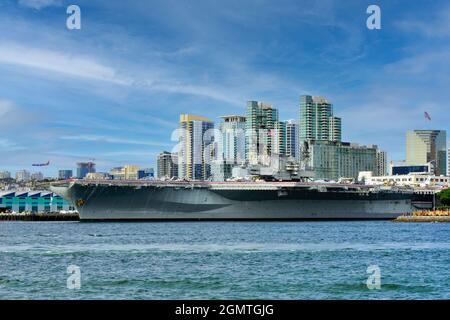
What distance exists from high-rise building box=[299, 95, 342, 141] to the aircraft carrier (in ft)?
238

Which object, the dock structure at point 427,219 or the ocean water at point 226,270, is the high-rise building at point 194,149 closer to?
the dock structure at point 427,219

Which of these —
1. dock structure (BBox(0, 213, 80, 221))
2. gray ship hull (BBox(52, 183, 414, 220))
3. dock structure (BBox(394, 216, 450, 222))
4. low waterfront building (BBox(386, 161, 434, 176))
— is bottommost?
dock structure (BBox(0, 213, 80, 221))

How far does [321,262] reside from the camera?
28.2 m

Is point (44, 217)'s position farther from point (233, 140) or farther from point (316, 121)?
point (316, 121)

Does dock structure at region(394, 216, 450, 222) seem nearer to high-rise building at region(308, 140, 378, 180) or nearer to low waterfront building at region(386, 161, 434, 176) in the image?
high-rise building at region(308, 140, 378, 180)

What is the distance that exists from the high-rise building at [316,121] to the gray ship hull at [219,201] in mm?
72905

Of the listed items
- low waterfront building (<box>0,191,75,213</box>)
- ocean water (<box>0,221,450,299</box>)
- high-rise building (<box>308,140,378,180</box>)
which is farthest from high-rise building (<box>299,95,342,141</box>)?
ocean water (<box>0,221,450,299</box>)

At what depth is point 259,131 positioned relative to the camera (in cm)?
12400

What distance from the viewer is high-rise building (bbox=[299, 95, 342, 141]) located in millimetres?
161750

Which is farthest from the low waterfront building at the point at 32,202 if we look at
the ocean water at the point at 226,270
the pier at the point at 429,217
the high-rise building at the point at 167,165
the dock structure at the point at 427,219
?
the ocean water at the point at 226,270

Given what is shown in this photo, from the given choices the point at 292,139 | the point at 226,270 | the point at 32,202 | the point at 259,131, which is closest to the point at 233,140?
the point at 259,131

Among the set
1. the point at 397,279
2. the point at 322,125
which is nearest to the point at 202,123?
the point at 322,125

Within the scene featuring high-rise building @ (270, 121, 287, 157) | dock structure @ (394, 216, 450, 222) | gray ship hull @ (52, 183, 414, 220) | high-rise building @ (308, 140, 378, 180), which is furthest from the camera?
high-rise building @ (308, 140, 378, 180)
